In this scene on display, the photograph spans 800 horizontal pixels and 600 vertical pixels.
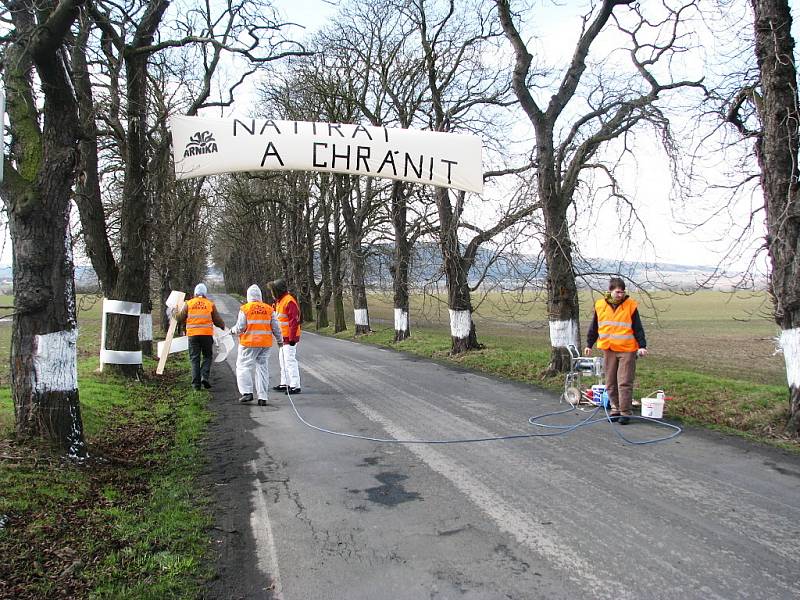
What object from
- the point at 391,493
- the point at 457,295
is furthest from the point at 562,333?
the point at 391,493

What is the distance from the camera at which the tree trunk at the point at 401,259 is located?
2200 cm

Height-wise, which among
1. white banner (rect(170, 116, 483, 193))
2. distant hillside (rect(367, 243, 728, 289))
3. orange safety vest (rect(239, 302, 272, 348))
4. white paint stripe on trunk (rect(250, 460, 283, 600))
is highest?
white banner (rect(170, 116, 483, 193))

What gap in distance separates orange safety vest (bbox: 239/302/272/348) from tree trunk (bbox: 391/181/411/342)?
11.1 m

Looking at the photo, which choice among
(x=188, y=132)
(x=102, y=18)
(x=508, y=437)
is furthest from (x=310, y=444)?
(x=102, y=18)

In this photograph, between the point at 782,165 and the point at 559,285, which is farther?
the point at 559,285

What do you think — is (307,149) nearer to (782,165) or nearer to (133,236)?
(133,236)

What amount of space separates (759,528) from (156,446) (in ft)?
21.4

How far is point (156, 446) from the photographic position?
739 cm

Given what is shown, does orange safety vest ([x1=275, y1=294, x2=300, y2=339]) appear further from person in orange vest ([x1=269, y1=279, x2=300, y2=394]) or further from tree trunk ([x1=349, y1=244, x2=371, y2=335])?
tree trunk ([x1=349, y1=244, x2=371, y2=335])

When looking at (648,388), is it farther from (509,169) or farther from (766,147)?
(509,169)

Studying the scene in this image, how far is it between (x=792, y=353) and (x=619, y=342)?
213 centimetres

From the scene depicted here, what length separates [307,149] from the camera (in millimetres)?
10219

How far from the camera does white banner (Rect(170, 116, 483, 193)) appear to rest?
998cm

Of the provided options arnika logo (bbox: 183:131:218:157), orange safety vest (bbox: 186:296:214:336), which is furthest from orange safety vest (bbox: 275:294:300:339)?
arnika logo (bbox: 183:131:218:157)
